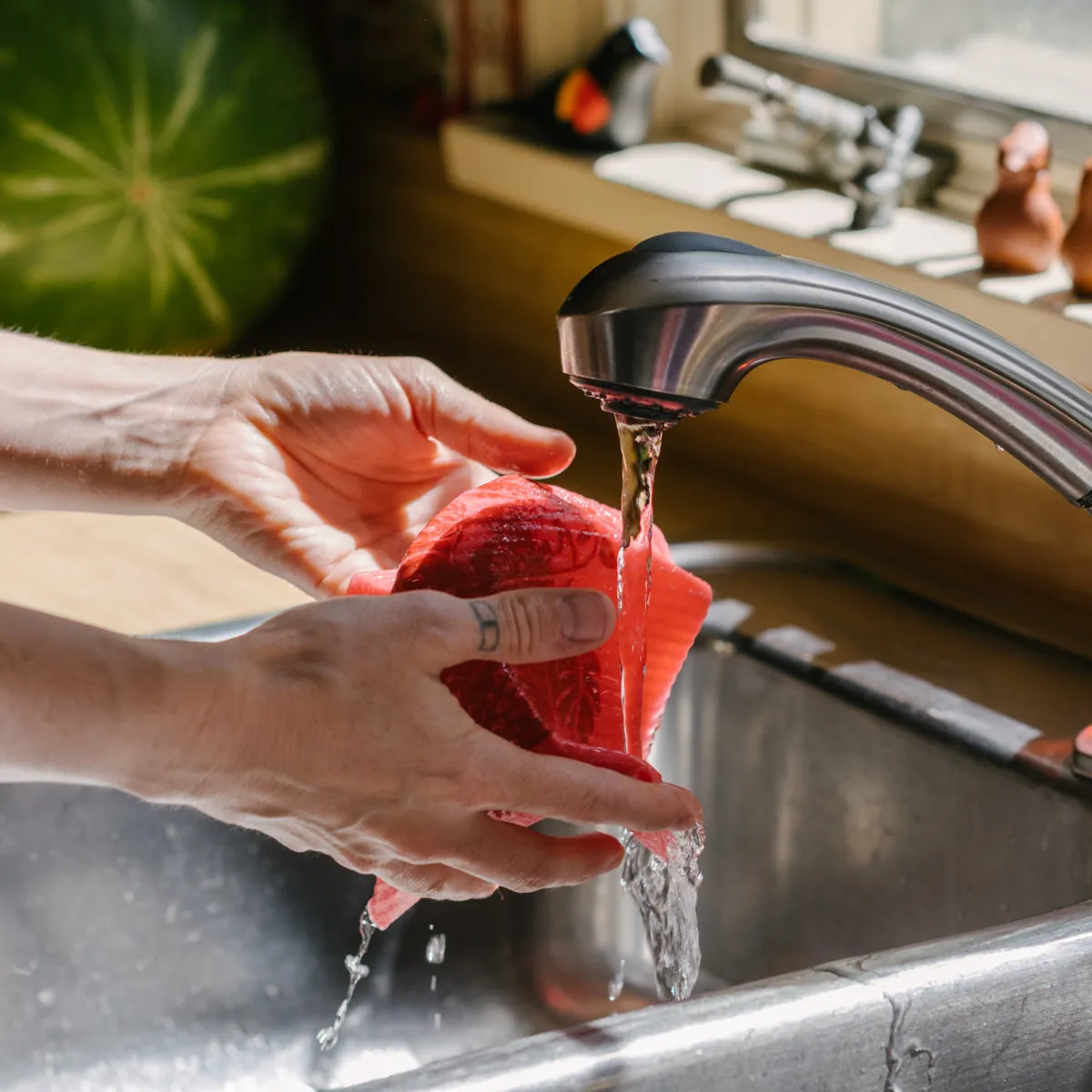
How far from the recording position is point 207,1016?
2.88ft

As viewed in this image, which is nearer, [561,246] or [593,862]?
[593,862]

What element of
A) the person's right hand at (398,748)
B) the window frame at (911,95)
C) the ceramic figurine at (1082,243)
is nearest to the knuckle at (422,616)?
the person's right hand at (398,748)

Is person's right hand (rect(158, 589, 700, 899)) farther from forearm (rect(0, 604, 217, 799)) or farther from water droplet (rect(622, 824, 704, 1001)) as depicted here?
water droplet (rect(622, 824, 704, 1001))

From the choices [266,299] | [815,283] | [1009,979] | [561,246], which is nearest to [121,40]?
[266,299]

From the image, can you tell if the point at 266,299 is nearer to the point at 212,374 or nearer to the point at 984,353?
the point at 212,374

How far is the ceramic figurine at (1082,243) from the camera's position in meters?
0.95

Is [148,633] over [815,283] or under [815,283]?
under

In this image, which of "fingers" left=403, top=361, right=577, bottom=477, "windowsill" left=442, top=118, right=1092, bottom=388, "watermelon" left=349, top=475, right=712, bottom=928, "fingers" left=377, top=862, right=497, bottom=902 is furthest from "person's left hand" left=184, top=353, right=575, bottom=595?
"windowsill" left=442, top=118, right=1092, bottom=388

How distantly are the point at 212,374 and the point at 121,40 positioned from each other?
1.77 feet

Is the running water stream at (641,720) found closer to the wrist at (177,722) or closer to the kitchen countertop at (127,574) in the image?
the wrist at (177,722)

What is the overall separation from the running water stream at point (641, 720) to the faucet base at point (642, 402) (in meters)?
0.01

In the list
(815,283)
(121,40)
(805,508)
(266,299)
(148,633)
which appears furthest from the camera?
(266,299)

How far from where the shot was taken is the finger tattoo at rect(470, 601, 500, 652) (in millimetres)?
596

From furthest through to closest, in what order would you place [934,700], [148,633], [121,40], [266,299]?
[266,299] < [121,40] < [148,633] < [934,700]
